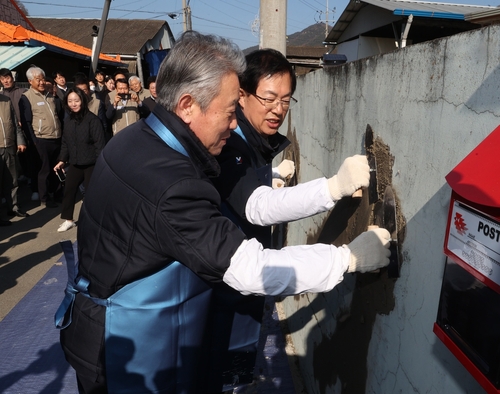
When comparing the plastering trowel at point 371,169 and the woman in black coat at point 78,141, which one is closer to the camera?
the plastering trowel at point 371,169

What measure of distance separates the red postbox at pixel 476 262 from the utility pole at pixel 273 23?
3.77 meters

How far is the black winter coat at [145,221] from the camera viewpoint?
4.48 ft

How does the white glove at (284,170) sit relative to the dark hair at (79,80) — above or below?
below

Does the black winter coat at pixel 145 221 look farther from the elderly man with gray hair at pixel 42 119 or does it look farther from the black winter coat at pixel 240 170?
the elderly man with gray hair at pixel 42 119

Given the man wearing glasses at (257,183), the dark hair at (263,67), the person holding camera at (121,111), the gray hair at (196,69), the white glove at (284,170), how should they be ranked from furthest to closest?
the person holding camera at (121,111) < the white glove at (284,170) < the dark hair at (263,67) < the man wearing glasses at (257,183) < the gray hair at (196,69)

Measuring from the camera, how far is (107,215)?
153cm

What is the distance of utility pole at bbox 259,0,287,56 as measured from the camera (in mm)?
4358

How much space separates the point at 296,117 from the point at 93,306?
2.40 metres

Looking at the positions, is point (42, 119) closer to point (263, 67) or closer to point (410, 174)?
point (263, 67)

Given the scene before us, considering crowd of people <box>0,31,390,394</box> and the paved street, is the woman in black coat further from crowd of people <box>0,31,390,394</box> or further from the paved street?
crowd of people <box>0,31,390,394</box>

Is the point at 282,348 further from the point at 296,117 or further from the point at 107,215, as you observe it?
the point at 107,215

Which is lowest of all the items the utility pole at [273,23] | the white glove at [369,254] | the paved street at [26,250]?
the paved street at [26,250]

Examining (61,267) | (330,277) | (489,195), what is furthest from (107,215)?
(61,267)

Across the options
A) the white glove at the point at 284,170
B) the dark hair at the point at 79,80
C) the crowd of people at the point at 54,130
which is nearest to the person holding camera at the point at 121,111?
the crowd of people at the point at 54,130
